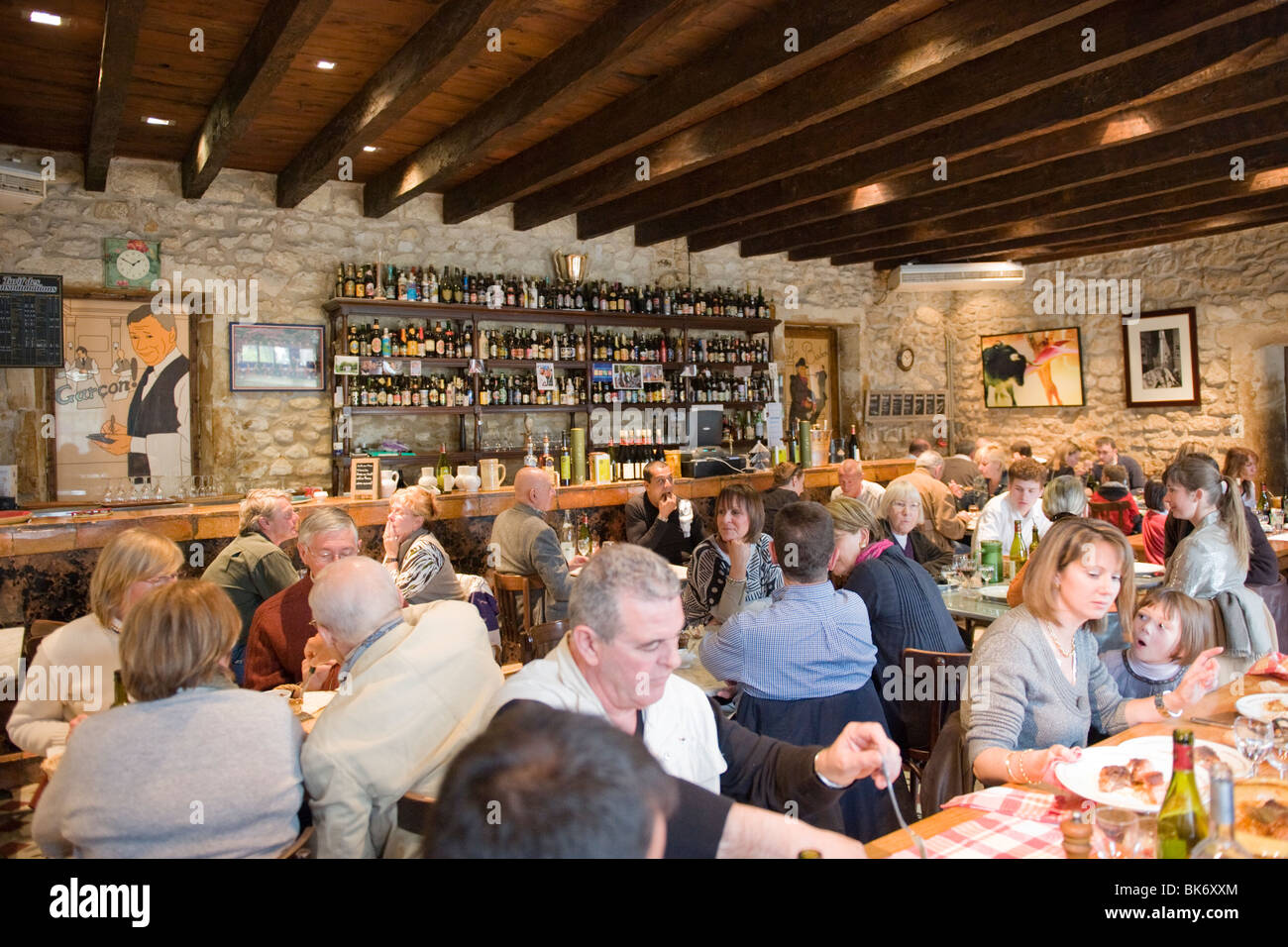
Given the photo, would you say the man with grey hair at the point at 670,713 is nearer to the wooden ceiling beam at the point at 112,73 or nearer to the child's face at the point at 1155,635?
the child's face at the point at 1155,635

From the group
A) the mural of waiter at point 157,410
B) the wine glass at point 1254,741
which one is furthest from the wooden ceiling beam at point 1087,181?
the mural of waiter at point 157,410

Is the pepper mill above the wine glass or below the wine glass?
below

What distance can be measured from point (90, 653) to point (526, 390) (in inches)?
215

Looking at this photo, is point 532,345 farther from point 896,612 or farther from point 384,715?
point 384,715

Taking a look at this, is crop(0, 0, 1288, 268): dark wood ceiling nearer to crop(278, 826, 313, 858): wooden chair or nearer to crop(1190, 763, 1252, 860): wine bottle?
crop(278, 826, 313, 858): wooden chair

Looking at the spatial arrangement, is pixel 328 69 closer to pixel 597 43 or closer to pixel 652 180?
pixel 597 43

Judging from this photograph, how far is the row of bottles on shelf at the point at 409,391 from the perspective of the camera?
7.44 metres

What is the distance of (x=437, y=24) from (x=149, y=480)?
14.4 ft

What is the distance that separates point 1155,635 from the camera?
2.92m

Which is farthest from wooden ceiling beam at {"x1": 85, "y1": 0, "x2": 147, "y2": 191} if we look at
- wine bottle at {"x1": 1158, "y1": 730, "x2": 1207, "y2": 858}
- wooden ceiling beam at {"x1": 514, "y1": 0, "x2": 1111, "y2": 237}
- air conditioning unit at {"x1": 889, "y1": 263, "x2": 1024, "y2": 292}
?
air conditioning unit at {"x1": 889, "y1": 263, "x2": 1024, "y2": 292}

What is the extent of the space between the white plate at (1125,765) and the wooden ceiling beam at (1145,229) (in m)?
6.83

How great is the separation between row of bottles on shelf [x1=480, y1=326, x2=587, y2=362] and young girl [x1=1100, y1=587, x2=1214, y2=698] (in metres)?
5.94

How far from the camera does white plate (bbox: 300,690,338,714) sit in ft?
9.41
